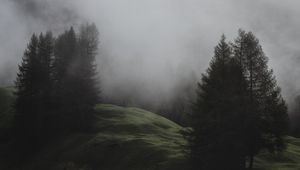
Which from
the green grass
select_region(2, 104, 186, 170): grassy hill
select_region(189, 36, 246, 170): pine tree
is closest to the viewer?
select_region(189, 36, 246, 170): pine tree

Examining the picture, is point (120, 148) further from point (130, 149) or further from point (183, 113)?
point (183, 113)

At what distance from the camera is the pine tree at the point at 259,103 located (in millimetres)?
44481

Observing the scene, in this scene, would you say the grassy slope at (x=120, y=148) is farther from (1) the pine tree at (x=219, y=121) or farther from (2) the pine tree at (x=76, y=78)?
(1) the pine tree at (x=219, y=121)

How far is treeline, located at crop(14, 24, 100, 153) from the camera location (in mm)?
74312

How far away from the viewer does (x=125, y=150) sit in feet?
194

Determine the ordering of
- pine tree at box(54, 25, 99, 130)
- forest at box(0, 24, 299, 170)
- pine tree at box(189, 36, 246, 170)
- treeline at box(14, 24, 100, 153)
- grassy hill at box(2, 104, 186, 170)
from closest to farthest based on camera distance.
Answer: pine tree at box(189, 36, 246, 170) → forest at box(0, 24, 299, 170) → grassy hill at box(2, 104, 186, 170) → treeline at box(14, 24, 100, 153) → pine tree at box(54, 25, 99, 130)

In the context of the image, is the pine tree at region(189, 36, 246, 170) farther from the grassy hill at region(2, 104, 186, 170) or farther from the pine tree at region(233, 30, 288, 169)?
the grassy hill at region(2, 104, 186, 170)

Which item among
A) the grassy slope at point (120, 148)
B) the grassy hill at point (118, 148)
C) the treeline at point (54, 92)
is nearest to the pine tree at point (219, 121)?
the grassy hill at point (118, 148)

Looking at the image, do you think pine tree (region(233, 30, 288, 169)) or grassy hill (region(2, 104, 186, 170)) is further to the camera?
grassy hill (region(2, 104, 186, 170))

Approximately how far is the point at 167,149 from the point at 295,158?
17.3 meters

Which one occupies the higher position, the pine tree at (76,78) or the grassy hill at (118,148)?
the pine tree at (76,78)

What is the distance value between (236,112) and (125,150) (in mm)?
22119

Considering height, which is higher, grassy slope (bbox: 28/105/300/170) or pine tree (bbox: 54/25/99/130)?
pine tree (bbox: 54/25/99/130)

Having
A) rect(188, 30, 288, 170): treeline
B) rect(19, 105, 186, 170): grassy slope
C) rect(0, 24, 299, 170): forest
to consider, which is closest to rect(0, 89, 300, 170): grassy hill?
rect(19, 105, 186, 170): grassy slope
